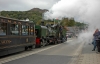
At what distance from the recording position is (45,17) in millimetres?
36531

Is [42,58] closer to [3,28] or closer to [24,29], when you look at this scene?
[3,28]

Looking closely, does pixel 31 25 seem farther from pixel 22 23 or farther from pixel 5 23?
pixel 5 23

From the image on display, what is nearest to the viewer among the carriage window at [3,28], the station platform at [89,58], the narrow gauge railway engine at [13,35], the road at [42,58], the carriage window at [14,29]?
the station platform at [89,58]

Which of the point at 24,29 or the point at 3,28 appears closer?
the point at 3,28

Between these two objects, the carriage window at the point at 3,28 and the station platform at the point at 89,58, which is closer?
the station platform at the point at 89,58

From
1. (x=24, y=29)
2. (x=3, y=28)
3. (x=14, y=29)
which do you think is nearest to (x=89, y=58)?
(x=14, y=29)

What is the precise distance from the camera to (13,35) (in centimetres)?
1499

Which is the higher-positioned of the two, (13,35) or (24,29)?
(24,29)

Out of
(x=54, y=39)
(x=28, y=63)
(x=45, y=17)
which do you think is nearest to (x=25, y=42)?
(x=28, y=63)

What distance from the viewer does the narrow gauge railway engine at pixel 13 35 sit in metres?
13.5

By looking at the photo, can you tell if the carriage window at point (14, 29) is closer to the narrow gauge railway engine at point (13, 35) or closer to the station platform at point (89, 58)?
the narrow gauge railway engine at point (13, 35)

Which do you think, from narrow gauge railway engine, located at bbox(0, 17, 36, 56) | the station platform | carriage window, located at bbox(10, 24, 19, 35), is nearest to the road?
the station platform

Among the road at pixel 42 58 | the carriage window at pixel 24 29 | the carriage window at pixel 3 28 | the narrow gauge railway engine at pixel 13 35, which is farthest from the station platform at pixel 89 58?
the carriage window at pixel 3 28

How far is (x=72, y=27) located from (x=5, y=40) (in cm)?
10547
